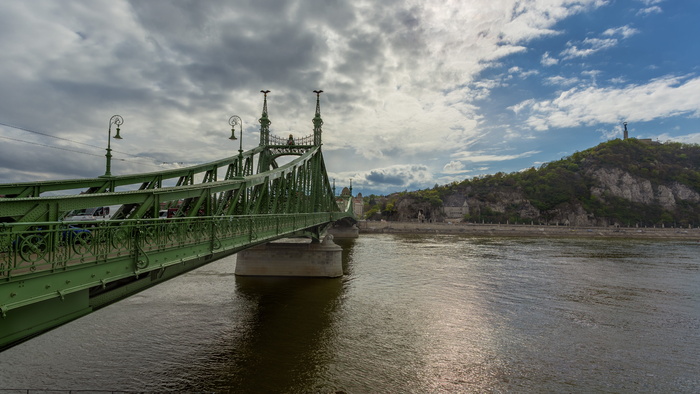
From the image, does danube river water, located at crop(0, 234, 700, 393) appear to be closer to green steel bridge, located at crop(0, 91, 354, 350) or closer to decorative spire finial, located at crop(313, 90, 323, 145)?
green steel bridge, located at crop(0, 91, 354, 350)

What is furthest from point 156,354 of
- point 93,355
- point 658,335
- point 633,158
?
point 633,158

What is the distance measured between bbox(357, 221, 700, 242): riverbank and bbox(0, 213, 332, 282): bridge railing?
7947cm

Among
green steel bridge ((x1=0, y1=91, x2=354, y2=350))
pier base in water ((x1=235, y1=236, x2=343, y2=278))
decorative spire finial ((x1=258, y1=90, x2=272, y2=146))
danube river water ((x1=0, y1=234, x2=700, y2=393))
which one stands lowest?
danube river water ((x1=0, y1=234, x2=700, y2=393))

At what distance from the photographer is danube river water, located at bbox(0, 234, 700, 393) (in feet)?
34.7

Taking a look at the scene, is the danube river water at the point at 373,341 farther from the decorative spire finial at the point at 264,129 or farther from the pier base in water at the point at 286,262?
the decorative spire finial at the point at 264,129

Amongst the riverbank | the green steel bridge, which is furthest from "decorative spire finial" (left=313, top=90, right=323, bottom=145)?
the riverbank

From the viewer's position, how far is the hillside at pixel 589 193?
384 ft

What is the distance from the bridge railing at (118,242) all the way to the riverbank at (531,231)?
261ft

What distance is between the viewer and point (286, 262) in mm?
26094

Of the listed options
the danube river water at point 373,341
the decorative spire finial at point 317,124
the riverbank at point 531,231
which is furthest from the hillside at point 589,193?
the danube river water at point 373,341

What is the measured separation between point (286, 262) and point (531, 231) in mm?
83012

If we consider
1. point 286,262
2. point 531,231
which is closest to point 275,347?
point 286,262

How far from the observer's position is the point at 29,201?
Answer: 6.18 m

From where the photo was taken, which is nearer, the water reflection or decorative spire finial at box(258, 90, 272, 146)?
the water reflection
